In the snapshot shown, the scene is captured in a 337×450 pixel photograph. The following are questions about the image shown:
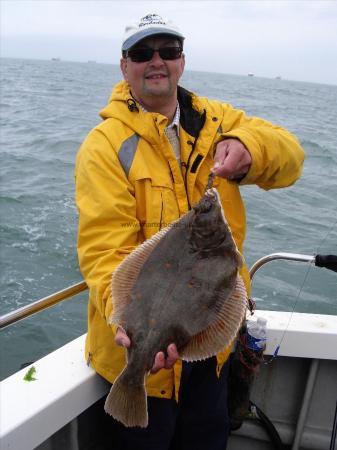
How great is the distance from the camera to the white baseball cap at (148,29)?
2.70 m

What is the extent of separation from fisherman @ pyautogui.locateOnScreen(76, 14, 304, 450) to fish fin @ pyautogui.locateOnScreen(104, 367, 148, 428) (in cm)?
25

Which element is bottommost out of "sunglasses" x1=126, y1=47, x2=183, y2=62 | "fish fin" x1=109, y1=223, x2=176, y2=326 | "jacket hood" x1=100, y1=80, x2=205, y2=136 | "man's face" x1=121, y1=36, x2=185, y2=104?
"fish fin" x1=109, y1=223, x2=176, y2=326

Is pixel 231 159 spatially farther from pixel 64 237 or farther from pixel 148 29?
pixel 64 237

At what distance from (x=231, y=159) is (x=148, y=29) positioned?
0.94 meters

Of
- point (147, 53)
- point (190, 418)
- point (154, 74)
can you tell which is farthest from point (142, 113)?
point (190, 418)

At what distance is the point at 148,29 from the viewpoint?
2.71m

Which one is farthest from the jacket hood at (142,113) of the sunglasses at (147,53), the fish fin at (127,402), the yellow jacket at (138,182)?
the fish fin at (127,402)

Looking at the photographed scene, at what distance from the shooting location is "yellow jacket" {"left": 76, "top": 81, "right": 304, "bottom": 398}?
7.97 ft

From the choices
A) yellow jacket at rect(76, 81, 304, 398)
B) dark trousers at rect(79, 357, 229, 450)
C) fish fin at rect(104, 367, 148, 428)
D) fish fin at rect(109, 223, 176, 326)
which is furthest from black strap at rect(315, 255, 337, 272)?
fish fin at rect(104, 367, 148, 428)

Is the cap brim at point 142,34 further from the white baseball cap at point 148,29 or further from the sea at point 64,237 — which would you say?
the sea at point 64,237

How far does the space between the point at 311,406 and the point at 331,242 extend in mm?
6382

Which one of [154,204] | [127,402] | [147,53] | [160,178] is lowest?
[127,402]

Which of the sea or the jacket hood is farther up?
the jacket hood

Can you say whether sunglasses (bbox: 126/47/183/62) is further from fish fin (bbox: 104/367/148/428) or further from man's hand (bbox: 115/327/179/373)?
fish fin (bbox: 104/367/148/428)
